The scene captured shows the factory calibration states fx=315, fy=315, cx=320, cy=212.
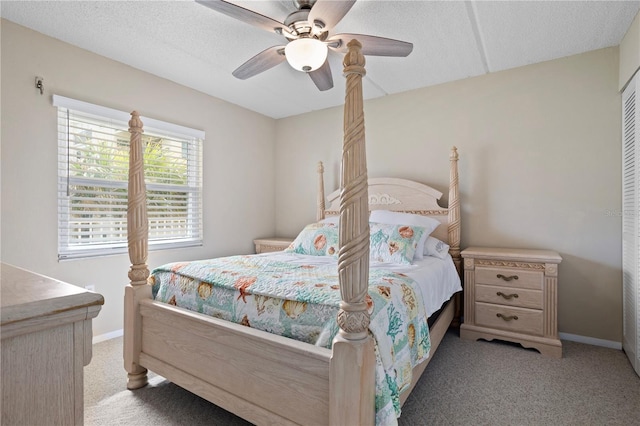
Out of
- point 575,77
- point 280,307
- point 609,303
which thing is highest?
point 575,77

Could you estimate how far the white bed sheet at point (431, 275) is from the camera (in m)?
1.95

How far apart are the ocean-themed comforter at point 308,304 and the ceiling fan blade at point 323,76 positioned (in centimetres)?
140

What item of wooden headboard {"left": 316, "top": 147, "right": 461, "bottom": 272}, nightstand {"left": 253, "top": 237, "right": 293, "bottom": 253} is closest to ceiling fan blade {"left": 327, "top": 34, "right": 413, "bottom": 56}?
wooden headboard {"left": 316, "top": 147, "right": 461, "bottom": 272}

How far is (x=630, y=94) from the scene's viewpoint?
2236mm

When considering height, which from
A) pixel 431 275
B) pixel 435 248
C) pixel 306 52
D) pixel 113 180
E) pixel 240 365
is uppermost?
pixel 306 52

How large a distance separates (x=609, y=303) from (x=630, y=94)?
5.22 feet

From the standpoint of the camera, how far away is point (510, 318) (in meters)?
2.51

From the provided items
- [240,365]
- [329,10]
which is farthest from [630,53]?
[240,365]

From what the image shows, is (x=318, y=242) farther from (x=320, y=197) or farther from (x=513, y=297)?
(x=513, y=297)

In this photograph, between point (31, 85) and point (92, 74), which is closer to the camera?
point (31, 85)

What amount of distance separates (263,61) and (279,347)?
→ 5.99ft

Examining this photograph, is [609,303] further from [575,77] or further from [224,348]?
[224,348]

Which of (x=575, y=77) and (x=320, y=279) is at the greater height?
(x=575, y=77)

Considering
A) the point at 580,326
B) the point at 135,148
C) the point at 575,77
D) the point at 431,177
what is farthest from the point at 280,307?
the point at 575,77
